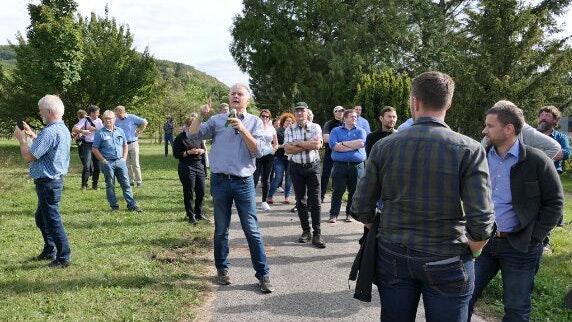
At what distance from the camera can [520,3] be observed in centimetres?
2202

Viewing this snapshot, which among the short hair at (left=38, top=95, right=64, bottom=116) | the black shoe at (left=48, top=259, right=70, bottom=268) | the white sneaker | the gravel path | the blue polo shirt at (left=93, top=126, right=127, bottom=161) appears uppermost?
the short hair at (left=38, top=95, right=64, bottom=116)

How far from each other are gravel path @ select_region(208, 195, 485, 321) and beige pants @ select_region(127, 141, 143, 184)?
18.3 ft

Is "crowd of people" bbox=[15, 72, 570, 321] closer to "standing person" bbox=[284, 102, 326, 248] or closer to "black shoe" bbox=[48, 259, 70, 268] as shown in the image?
"black shoe" bbox=[48, 259, 70, 268]

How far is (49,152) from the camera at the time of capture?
5.73 meters

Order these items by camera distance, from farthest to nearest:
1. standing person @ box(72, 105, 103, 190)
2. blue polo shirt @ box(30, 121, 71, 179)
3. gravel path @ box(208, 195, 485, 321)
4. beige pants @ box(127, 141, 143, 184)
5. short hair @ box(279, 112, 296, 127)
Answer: beige pants @ box(127, 141, 143, 184) → standing person @ box(72, 105, 103, 190) → short hair @ box(279, 112, 296, 127) → blue polo shirt @ box(30, 121, 71, 179) → gravel path @ box(208, 195, 485, 321)

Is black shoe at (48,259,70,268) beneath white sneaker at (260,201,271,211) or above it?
beneath

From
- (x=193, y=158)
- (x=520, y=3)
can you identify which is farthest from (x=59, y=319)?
(x=520, y=3)

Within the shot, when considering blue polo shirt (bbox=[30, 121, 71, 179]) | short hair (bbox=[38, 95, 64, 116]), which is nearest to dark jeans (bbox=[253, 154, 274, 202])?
blue polo shirt (bbox=[30, 121, 71, 179])

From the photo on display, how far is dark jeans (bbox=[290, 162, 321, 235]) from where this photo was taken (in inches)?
278

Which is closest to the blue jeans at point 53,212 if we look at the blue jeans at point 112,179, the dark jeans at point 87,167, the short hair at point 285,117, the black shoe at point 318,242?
the black shoe at point 318,242

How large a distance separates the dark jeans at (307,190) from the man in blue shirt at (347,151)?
1.00 m

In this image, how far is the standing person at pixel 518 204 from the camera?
347cm

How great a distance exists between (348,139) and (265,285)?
3.62 meters

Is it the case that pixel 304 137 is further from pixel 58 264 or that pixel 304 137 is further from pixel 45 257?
pixel 45 257
